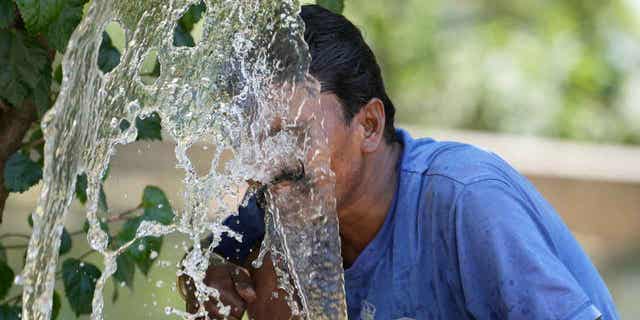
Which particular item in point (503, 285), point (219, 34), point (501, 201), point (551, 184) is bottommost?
point (551, 184)

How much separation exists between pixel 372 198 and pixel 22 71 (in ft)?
2.36

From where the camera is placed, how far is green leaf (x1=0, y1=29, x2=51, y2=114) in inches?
89.4

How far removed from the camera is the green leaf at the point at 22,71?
227cm

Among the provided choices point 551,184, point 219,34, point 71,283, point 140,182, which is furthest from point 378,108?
point 551,184

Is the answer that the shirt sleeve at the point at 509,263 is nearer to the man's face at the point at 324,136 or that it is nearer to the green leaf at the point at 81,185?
the man's face at the point at 324,136

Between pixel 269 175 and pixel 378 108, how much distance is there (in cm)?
25

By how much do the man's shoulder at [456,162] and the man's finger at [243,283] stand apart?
43cm

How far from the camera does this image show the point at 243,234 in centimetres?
252

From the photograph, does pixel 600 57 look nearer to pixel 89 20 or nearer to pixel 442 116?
pixel 442 116

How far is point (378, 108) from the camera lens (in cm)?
220

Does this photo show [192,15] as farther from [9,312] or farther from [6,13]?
[9,312]

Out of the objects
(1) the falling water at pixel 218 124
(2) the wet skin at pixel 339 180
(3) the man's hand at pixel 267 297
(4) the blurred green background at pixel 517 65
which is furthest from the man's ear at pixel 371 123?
(4) the blurred green background at pixel 517 65

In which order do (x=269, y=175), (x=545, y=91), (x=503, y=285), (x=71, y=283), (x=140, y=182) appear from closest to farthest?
(x=503, y=285) < (x=269, y=175) < (x=71, y=283) < (x=140, y=182) < (x=545, y=91)

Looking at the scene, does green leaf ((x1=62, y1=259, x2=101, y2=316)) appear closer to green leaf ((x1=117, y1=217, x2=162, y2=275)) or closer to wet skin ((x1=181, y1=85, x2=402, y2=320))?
green leaf ((x1=117, y1=217, x2=162, y2=275))
